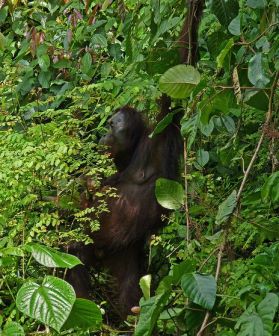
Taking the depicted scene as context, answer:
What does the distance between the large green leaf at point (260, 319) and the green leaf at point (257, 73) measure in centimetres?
63

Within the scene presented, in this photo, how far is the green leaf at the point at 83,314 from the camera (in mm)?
2162

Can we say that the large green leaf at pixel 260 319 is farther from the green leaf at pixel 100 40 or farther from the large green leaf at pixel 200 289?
the green leaf at pixel 100 40

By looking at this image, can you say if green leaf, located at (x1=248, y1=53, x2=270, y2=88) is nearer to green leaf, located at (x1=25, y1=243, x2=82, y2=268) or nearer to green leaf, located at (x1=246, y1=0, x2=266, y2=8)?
green leaf, located at (x1=246, y1=0, x2=266, y2=8)

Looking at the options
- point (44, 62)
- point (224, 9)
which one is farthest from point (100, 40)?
point (224, 9)

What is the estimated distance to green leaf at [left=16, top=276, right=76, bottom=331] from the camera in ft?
6.53

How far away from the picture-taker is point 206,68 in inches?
159

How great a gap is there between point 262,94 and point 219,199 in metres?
1.46

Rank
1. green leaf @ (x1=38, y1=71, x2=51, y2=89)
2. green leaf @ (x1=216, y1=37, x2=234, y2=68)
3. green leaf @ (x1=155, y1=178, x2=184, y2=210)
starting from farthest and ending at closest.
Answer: green leaf @ (x1=38, y1=71, x2=51, y2=89)
green leaf @ (x1=155, y1=178, x2=184, y2=210)
green leaf @ (x1=216, y1=37, x2=234, y2=68)

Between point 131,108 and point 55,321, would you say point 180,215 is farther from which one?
point 55,321

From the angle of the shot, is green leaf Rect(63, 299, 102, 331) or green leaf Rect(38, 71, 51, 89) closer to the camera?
green leaf Rect(63, 299, 102, 331)

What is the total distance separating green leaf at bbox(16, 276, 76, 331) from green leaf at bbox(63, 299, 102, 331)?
0.37ft

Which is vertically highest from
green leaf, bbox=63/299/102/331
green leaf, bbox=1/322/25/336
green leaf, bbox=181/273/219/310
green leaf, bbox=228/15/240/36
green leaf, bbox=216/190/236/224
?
green leaf, bbox=228/15/240/36

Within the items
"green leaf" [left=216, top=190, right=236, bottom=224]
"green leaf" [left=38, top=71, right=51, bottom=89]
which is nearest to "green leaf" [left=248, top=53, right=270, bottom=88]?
"green leaf" [left=216, top=190, right=236, bottom=224]

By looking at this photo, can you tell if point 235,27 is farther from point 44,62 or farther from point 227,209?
point 44,62
